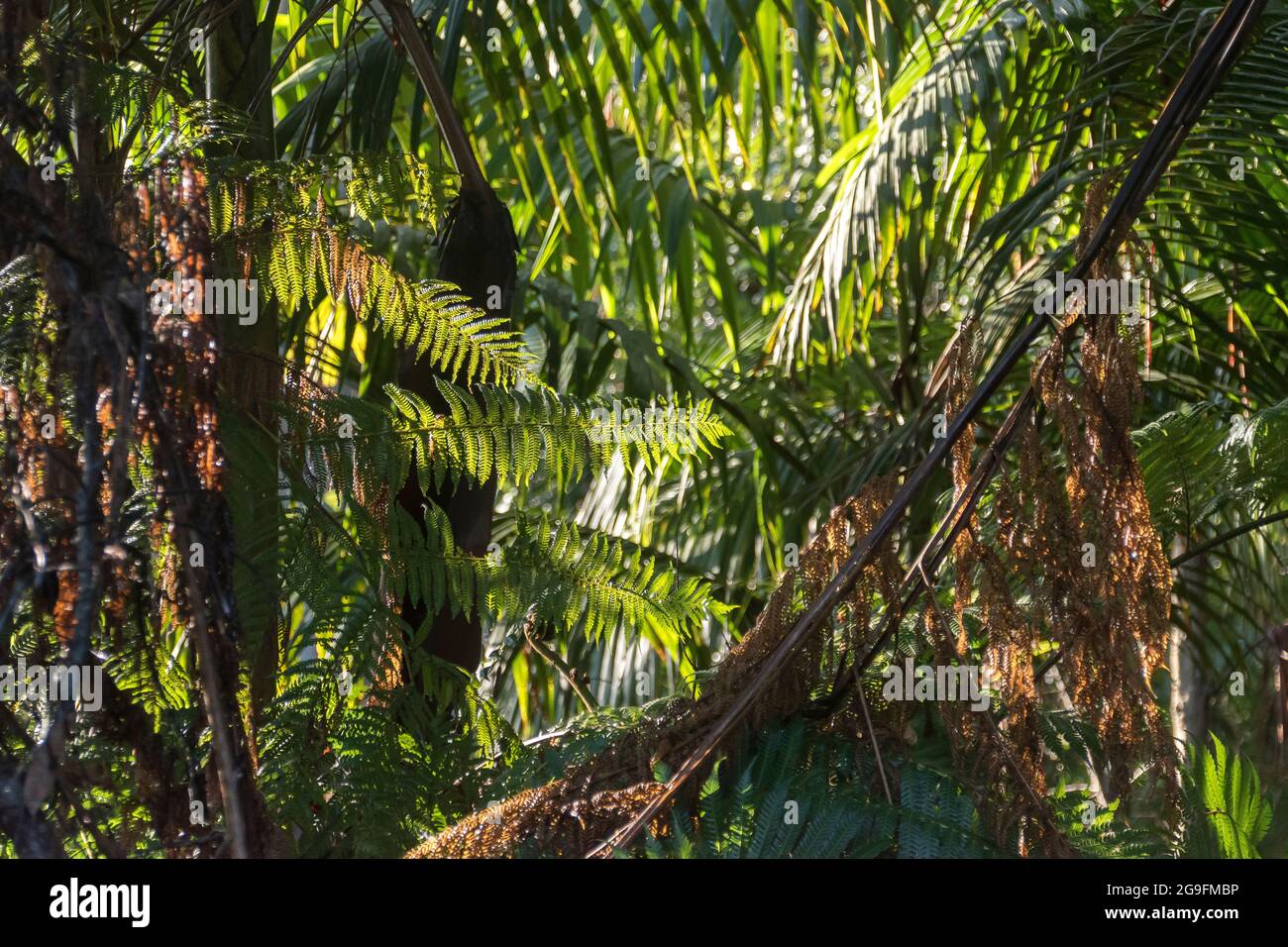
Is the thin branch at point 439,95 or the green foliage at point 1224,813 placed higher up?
the thin branch at point 439,95

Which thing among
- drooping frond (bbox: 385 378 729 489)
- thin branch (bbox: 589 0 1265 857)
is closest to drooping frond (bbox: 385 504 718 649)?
drooping frond (bbox: 385 378 729 489)

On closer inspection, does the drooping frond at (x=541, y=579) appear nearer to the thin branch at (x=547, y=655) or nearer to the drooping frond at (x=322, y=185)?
the thin branch at (x=547, y=655)

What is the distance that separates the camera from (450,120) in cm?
133

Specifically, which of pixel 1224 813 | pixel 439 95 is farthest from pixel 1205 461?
pixel 439 95

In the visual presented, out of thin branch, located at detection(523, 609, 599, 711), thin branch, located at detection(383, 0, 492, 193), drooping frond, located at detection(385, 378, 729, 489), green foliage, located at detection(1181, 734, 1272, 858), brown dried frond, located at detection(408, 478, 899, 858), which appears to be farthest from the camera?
thin branch, located at detection(523, 609, 599, 711)

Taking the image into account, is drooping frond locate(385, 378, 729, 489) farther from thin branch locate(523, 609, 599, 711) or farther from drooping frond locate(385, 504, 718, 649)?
thin branch locate(523, 609, 599, 711)

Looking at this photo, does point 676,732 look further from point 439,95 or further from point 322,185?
point 439,95

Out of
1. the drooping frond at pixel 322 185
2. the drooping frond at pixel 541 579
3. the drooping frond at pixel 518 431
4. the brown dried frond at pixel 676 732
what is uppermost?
the drooping frond at pixel 322 185

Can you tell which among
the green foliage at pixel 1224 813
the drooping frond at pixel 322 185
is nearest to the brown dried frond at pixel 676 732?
the green foliage at pixel 1224 813

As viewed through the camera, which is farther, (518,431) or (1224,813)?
(518,431)
